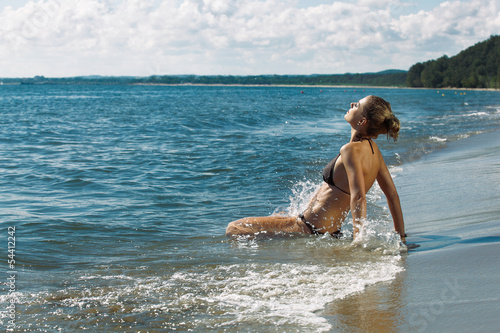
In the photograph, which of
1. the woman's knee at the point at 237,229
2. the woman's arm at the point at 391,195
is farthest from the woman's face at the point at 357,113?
the woman's knee at the point at 237,229

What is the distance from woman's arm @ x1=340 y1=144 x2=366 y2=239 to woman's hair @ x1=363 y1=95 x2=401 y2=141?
30 centimetres

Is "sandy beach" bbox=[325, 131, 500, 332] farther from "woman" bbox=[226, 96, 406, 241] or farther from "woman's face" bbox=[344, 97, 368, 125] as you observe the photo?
"woman's face" bbox=[344, 97, 368, 125]

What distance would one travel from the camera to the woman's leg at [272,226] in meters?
5.58

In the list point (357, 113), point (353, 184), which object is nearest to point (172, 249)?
point (353, 184)

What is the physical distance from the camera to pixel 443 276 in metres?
3.97

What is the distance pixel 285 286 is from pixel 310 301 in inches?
16.6

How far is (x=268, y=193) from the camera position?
952cm

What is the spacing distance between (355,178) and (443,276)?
3.76 feet

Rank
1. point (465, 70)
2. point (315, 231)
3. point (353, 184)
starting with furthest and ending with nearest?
1. point (465, 70)
2. point (315, 231)
3. point (353, 184)

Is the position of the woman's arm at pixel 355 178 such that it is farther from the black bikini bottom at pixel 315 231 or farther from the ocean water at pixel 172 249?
the black bikini bottom at pixel 315 231

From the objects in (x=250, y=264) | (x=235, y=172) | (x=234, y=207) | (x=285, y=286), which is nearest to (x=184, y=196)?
(x=234, y=207)

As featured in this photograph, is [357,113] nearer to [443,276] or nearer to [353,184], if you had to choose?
[353,184]

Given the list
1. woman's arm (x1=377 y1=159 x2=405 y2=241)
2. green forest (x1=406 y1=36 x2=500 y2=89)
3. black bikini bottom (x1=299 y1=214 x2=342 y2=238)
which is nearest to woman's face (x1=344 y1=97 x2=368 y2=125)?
woman's arm (x1=377 y1=159 x2=405 y2=241)

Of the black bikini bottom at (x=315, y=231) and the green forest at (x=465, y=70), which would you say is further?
the green forest at (x=465, y=70)
